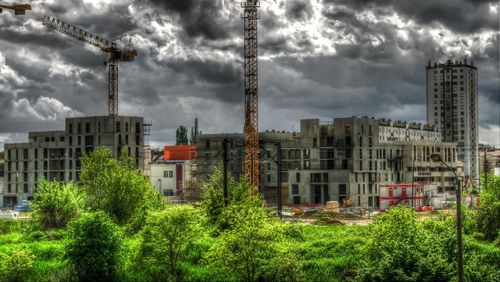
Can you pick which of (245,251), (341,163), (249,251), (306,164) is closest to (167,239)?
(245,251)

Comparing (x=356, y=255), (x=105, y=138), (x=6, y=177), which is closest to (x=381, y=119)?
(x=105, y=138)

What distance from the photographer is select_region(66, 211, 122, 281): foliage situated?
44.3 metres

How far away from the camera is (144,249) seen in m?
44.0

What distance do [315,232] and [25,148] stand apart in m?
83.4

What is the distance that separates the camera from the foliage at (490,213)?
57.3 m

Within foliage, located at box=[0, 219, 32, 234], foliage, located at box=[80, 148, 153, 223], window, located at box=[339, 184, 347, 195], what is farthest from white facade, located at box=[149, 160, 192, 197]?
foliage, located at box=[80, 148, 153, 223]

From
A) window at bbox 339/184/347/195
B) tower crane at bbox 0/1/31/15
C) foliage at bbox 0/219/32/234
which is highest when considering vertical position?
tower crane at bbox 0/1/31/15

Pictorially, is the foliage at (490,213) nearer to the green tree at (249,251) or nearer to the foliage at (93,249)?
the green tree at (249,251)

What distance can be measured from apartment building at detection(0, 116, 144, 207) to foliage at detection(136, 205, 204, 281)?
280 ft

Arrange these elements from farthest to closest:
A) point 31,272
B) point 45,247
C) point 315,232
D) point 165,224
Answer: point 315,232 → point 45,247 → point 31,272 → point 165,224

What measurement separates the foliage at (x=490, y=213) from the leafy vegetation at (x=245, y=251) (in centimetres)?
8

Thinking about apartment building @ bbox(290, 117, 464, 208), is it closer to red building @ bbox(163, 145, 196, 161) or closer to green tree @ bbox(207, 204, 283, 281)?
red building @ bbox(163, 145, 196, 161)

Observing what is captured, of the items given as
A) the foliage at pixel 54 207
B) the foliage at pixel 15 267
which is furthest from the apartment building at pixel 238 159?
the foliage at pixel 15 267

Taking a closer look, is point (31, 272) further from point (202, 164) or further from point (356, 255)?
point (202, 164)
